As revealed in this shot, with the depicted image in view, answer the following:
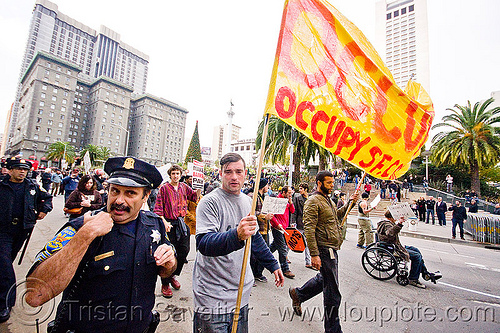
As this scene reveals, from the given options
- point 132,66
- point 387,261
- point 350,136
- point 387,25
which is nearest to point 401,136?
point 350,136

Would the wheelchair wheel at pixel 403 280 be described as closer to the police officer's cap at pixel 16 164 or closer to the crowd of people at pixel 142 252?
the crowd of people at pixel 142 252

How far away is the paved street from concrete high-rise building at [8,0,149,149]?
10466cm

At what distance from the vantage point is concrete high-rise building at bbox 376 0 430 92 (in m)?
88.8

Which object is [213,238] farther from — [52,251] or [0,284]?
[0,284]

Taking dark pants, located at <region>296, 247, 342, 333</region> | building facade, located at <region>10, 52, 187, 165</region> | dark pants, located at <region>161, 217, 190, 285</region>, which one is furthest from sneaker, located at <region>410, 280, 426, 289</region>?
building facade, located at <region>10, 52, 187, 165</region>

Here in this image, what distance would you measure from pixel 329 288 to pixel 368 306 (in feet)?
4.87

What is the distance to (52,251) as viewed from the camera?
4.34 ft

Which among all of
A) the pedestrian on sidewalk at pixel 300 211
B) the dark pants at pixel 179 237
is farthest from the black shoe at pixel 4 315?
the pedestrian on sidewalk at pixel 300 211

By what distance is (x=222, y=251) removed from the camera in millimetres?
1673

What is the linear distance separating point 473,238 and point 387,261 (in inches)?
383

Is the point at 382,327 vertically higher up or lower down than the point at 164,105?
lower down

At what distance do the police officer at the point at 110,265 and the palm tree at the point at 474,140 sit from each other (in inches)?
1181

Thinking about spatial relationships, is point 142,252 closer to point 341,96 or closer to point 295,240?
point 341,96

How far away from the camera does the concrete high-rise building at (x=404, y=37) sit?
8881 centimetres
